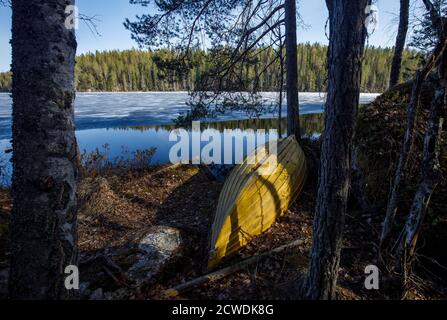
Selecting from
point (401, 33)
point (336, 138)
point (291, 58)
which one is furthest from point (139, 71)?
point (336, 138)

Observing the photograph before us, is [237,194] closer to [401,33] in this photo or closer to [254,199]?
[254,199]

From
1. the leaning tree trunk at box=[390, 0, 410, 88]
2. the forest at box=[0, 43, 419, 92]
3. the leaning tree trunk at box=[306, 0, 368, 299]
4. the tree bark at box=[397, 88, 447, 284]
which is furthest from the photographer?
the forest at box=[0, 43, 419, 92]

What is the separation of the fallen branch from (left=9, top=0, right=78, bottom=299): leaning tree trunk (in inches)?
53.2

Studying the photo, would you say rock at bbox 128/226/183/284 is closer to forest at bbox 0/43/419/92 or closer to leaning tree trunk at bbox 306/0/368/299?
leaning tree trunk at bbox 306/0/368/299

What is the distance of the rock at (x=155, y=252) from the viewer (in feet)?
10.9

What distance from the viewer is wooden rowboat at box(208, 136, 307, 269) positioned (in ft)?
12.8

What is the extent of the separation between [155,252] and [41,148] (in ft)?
7.33

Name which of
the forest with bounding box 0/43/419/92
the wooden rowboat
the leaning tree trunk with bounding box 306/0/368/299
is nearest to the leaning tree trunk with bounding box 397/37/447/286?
the leaning tree trunk with bounding box 306/0/368/299

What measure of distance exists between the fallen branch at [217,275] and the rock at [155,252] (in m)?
0.43

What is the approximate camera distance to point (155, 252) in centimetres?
362

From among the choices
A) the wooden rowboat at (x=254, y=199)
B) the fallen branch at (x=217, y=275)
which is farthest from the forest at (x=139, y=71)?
the fallen branch at (x=217, y=275)

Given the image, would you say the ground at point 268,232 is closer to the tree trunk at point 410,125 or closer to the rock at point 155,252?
the rock at point 155,252

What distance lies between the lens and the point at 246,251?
13.1ft

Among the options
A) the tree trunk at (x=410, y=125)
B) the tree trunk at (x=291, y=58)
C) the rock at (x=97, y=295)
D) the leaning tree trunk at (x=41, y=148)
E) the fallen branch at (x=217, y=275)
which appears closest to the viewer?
the leaning tree trunk at (x=41, y=148)
